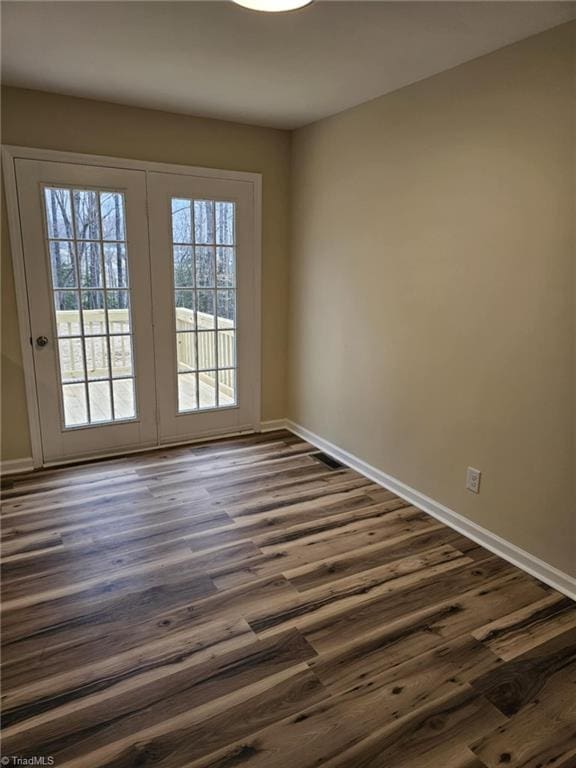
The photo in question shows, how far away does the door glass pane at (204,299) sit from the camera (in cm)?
390

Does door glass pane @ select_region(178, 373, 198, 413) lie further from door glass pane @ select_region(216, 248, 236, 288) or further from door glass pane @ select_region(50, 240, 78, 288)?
door glass pane @ select_region(50, 240, 78, 288)

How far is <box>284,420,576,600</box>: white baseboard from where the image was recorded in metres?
2.39

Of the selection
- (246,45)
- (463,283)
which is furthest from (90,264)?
(463,283)

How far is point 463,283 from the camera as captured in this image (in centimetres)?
272

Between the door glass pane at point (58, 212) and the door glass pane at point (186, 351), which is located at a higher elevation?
the door glass pane at point (58, 212)

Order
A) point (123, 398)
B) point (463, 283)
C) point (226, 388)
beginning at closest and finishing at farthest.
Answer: point (463, 283), point (123, 398), point (226, 388)

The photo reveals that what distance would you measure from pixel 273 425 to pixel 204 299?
51.9 inches

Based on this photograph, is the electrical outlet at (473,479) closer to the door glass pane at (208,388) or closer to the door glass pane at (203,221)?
the door glass pane at (208,388)

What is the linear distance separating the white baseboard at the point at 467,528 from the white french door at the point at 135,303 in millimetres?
1186

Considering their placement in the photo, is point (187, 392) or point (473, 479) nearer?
point (473, 479)

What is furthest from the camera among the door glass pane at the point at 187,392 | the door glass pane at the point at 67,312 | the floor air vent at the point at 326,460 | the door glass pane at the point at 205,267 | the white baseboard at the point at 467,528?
the door glass pane at the point at 187,392

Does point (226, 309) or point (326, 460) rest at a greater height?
point (226, 309)

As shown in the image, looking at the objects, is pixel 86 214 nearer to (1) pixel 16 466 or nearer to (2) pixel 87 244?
(2) pixel 87 244

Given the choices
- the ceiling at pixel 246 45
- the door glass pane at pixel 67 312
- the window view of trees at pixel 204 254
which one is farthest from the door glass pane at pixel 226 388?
the ceiling at pixel 246 45
